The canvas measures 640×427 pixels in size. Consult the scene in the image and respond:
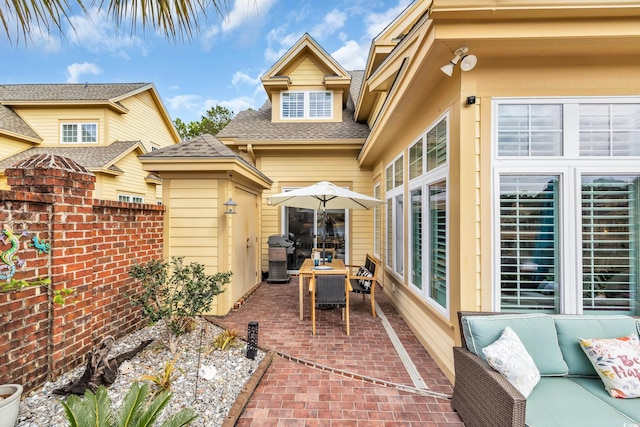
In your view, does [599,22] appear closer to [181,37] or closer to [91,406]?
[181,37]

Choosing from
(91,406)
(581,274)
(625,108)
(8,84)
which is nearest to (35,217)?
(91,406)

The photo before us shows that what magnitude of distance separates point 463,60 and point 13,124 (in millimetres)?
14701

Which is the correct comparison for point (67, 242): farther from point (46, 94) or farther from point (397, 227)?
point (46, 94)

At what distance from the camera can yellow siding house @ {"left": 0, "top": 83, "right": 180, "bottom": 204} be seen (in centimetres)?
959

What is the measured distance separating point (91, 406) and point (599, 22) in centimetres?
471

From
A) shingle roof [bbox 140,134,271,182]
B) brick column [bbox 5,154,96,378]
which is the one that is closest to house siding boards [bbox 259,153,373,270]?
shingle roof [bbox 140,134,271,182]

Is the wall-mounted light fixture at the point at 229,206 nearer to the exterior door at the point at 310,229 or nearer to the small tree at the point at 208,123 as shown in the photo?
the exterior door at the point at 310,229

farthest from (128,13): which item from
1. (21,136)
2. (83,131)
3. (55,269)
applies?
(21,136)

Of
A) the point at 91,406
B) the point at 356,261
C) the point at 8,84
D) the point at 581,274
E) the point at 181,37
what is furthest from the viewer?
the point at 8,84

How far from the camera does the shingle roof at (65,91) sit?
33.8 feet

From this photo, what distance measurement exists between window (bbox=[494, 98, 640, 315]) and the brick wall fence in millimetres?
4207

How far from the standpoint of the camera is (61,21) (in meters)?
1.35

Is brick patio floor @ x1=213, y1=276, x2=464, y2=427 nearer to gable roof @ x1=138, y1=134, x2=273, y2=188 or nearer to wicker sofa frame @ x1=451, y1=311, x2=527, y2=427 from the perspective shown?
wicker sofa frame @ x1=451, y1=311, x2=527, y2=427

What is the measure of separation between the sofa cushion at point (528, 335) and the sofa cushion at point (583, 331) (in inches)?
3.4
